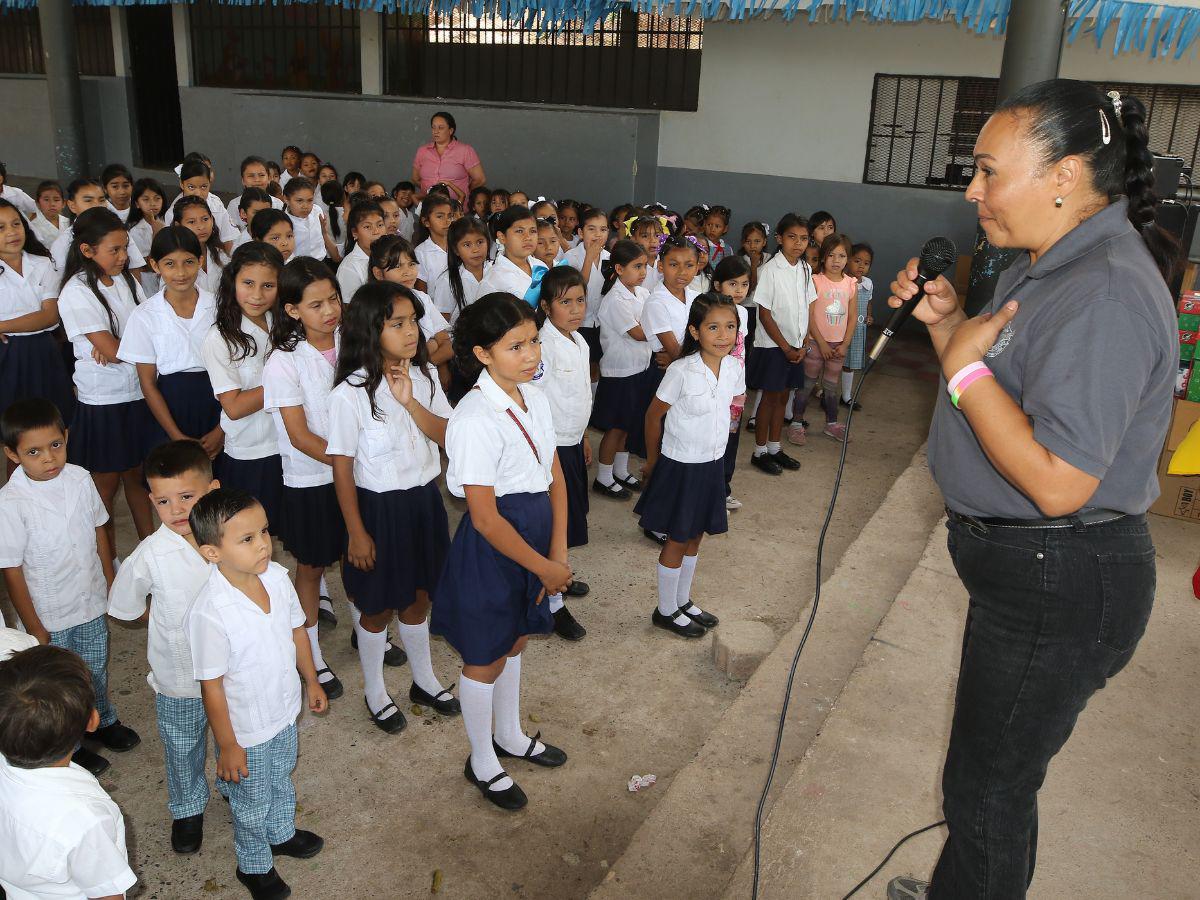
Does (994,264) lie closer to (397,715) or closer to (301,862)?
(397,715)

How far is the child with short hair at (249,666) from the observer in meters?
2.23

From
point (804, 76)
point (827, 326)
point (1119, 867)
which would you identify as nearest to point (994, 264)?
point (827, 326)

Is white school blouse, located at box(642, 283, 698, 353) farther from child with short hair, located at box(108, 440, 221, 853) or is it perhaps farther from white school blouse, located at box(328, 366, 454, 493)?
child with short hair, located at box(108, 440, 221, 853)

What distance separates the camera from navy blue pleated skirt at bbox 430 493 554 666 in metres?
2.62

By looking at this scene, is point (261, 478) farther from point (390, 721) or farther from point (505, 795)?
point (505, 795)

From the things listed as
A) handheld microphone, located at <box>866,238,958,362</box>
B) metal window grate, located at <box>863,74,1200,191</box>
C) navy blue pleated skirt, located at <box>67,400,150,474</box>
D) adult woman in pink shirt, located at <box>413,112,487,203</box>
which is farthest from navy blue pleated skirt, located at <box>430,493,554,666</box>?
metal window grate, located at <box>863,74,1200,191</box>

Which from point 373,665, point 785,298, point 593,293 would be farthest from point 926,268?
point 593,293

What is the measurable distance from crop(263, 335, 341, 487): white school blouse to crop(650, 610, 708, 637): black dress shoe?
139 cm

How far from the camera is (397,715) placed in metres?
3.17

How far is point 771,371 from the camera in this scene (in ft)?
17.9

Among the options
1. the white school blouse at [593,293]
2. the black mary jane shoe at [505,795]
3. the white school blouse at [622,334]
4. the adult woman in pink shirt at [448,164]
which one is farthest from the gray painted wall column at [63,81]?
the black mary jane shoe at [505,795]

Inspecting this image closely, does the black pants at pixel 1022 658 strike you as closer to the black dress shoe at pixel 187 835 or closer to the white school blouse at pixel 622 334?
the black dress shoe at pixel 187 835

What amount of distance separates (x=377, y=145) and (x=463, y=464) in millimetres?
8739

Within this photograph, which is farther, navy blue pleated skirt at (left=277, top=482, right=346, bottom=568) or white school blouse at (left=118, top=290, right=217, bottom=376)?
white school blouse at (left=118, top=290, right=217, bottom=376)
